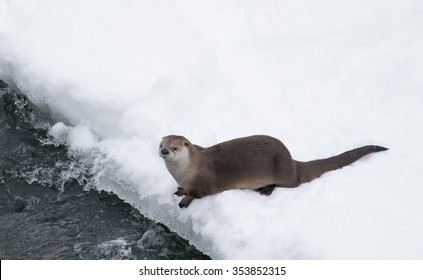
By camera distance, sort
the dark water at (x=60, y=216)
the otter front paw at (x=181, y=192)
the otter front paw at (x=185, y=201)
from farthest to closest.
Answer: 1. the otter front paw at (x=181, y=192)
2. the otter front paw at (x=185, y=201)
3. the dark water at (x=60, y=216)

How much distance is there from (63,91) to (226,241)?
2140mm

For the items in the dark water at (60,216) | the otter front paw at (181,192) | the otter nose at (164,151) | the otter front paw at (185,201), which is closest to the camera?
the otter nose at (164,151)

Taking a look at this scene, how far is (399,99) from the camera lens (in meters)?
5.17

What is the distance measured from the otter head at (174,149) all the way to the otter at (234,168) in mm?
10

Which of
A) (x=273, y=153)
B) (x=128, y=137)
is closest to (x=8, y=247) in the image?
(x=128, y=137)

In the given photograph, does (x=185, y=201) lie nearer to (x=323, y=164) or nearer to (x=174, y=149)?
(x=174, y=149)

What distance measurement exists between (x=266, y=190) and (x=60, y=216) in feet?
5.13

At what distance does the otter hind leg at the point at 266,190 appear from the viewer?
162 inches

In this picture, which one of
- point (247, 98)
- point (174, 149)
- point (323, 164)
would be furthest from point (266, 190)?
point (247, 98)

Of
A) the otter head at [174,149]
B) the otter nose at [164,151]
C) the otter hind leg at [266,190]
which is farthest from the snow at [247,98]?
the otter nose at [164,151]

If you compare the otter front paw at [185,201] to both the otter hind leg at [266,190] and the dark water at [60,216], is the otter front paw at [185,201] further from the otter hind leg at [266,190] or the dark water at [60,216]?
the otter hind leg at [266,190]

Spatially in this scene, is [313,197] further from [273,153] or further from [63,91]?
[63,91]

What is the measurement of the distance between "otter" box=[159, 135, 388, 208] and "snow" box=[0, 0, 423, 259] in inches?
3.3

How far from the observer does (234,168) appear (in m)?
4.06
